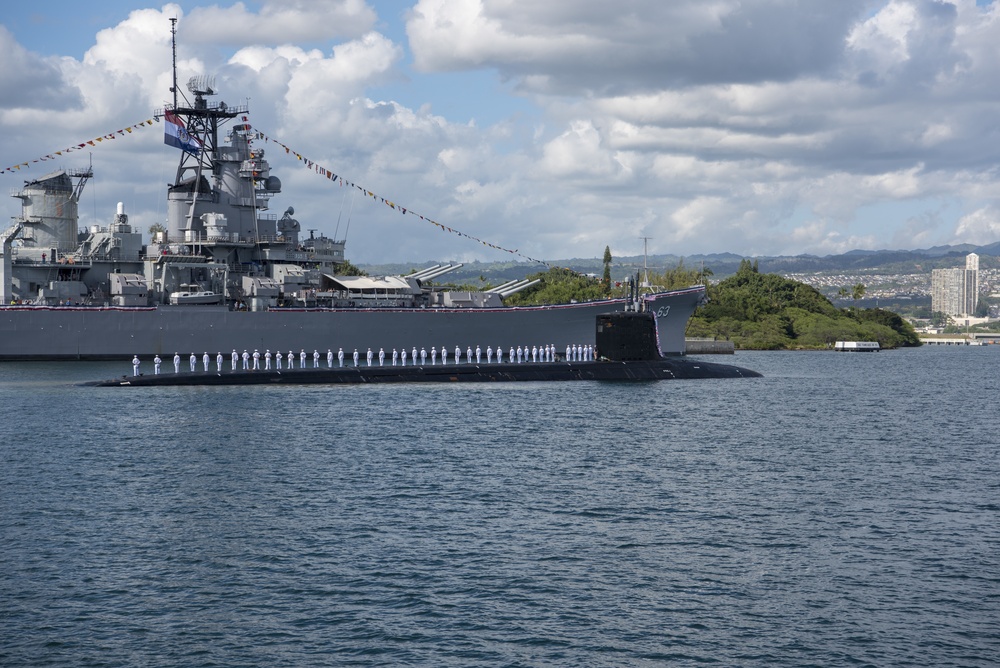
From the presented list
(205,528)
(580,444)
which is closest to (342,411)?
(580,444)

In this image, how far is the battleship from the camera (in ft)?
174

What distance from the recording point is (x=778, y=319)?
101 meters

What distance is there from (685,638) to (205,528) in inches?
357

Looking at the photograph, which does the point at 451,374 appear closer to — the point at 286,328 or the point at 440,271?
the point at 286,328

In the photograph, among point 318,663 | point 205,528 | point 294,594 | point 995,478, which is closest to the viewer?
point 318,663

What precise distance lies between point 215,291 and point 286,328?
16.5ft

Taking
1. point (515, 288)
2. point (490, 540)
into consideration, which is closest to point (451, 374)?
point (515, 288)

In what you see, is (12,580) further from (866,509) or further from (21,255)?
(21,255)

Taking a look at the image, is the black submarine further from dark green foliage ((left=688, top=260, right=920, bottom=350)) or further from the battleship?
dark green foliage ((left=688, top=260, right=920, bottom=350))

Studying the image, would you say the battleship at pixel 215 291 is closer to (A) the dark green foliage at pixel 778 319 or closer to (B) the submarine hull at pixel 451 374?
(B) the submarine hull at pixel 451 374

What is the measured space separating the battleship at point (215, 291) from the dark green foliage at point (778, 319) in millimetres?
37801

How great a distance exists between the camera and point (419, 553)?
16.9 m

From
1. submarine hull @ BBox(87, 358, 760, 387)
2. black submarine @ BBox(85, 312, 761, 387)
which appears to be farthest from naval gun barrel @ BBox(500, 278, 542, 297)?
black submarine @ BBox(85, 312, 761, 387)

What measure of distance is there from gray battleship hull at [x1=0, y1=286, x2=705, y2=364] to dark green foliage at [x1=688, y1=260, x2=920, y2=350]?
3904 centimetres
